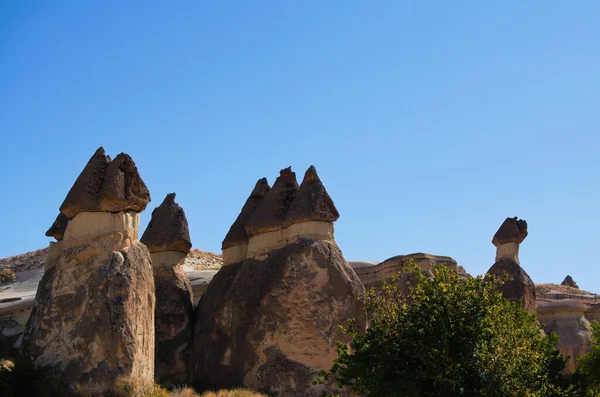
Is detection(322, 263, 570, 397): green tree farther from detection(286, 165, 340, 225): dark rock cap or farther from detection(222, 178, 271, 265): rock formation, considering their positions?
detection(222, 178, 271, 265): rock formation

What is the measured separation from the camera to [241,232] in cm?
2131

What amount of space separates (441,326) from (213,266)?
1110 inches

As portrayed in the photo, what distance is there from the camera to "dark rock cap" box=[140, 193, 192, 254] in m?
21.0

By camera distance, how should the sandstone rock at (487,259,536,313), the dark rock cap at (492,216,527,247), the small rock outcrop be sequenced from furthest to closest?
the small rock outcrop → the dark rock cap at (492,216,527,247) → the sandstone rock at (487,259,536,313)

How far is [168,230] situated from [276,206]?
3192mm

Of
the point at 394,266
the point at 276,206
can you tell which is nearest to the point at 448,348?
the point at 276,206

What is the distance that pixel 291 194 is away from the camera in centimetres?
2006

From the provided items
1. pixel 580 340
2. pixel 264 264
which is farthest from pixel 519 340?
pixel 580 340

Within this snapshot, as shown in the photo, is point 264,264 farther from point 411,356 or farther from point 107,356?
point 411,356

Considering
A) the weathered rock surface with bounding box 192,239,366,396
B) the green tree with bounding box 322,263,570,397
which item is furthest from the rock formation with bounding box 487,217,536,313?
the green tree with bounding box 322,263,570,397

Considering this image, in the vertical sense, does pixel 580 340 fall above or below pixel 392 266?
below

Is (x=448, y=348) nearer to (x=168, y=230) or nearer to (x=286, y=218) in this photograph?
(x=286, y=218)

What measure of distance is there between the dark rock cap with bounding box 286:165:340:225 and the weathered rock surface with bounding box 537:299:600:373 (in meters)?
12.6

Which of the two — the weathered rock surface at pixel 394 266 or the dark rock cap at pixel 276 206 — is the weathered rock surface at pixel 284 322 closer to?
the dark rock cap at pixel 276 206
